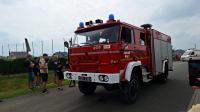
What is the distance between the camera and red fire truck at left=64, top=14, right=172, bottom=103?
9898 millimetres

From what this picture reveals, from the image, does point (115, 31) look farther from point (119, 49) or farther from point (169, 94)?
point (169, 94)

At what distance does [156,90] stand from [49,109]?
541 centimetres

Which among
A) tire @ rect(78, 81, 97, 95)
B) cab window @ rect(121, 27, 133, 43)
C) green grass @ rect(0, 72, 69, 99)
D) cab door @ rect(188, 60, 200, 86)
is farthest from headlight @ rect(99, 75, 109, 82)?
green grass @ rect(0, 72, 69, 99)

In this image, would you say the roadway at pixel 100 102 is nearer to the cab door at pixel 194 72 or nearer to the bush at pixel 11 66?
the cab door at pixel 194 72

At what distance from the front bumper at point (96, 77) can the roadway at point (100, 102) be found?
0.85 meters

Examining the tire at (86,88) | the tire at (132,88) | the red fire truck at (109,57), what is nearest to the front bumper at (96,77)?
the red fire truck at (109,57)

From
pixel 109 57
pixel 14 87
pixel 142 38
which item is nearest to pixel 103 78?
pixel 109 57

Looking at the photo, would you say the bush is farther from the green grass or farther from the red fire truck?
the red fire truck

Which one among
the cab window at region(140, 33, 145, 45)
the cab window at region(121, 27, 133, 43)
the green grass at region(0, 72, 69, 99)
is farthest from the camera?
the green grass at region(0, 72, 69, 99)

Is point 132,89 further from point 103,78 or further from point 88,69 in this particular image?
point 88,69

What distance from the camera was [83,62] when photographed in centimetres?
1070

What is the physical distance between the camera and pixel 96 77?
9.97 meters

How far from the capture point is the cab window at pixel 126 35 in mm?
10438

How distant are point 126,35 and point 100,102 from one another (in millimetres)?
2464
